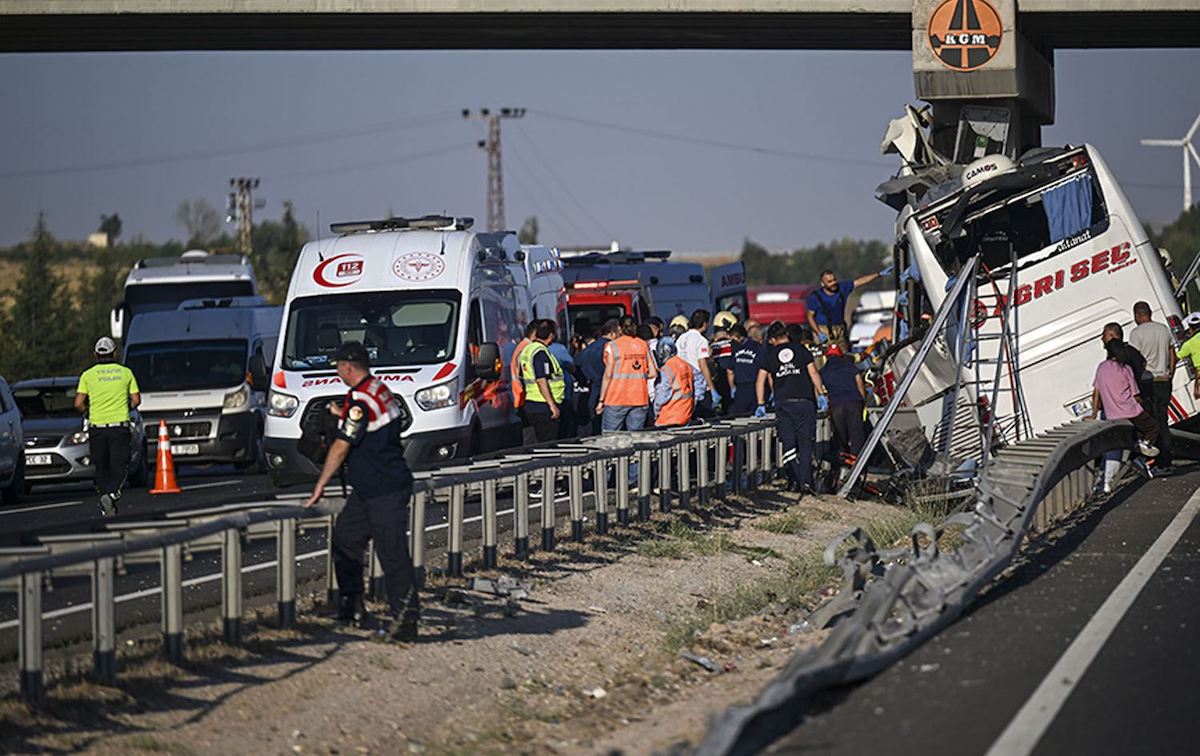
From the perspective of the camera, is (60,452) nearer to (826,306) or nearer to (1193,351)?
(826,306)

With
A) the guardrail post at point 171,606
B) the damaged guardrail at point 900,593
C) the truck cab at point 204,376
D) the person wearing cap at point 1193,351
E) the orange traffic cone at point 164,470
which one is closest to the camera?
the damaged guardrail at point 900,593

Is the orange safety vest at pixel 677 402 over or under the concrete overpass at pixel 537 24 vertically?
under

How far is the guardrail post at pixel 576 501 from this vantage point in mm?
15547

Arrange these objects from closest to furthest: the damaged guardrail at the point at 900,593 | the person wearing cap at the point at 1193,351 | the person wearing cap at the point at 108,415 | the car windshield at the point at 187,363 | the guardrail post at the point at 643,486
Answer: the damaged guardrail at the point at 900,593 < the guardrail post at the point at 643,486 < the person wearing cap at the point at 108,415 < the person wearing cap at the point at 1193,351 < the car windshield at the point at 187,363

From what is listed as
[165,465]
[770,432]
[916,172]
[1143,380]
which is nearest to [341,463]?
[770,432]

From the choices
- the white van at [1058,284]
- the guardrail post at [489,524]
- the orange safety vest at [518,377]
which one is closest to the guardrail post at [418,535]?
the guardrail post at [489,524]

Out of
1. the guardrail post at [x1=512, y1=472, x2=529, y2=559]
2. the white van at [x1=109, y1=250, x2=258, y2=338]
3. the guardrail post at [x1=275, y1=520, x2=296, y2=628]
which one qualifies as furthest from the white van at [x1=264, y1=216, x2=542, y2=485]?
the white van at [x1=109, y1=250, x2=258, y2=338]

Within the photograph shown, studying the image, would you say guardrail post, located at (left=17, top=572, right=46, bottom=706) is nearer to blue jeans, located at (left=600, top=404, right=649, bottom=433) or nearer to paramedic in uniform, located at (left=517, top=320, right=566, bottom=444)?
blue jeans, located at (left=600, top=404, right=649, bottom=433)

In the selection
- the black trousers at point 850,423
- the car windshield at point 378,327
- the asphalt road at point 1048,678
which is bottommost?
the asphalt road at point 1048,678

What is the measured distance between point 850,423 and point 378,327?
5147 mm

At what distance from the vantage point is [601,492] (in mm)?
16078

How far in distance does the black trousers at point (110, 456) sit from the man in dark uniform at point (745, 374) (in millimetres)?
7249

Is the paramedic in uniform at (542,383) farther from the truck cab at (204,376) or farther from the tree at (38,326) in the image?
the tree at (38,326)

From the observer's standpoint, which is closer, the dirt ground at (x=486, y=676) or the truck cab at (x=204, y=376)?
the dirt ground at (x=486, y=676)
